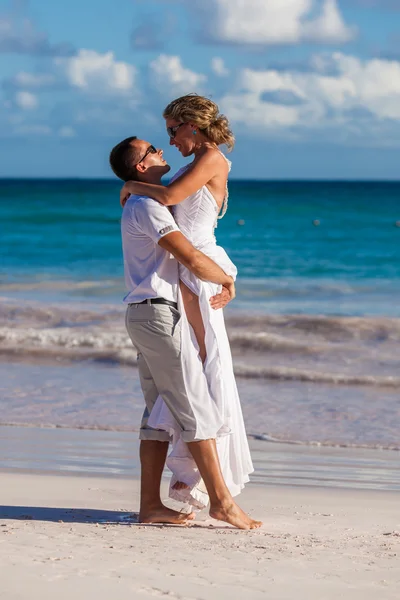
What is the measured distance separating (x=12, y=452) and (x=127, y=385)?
2.78 meters

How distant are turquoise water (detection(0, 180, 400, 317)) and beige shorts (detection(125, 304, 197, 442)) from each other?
11.1 meters

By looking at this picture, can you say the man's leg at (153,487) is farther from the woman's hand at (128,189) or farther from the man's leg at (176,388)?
the woman's hand at (128,189)

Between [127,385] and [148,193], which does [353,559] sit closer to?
[148,193]

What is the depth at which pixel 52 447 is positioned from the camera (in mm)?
6379

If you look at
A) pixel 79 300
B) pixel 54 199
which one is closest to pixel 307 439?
pixel 79 300

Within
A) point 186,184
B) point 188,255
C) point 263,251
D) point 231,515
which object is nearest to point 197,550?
point 231,515

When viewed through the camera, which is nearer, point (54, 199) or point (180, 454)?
point (180, 454)

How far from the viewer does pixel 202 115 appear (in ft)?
13.7

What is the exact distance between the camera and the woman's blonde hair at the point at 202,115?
164 inches

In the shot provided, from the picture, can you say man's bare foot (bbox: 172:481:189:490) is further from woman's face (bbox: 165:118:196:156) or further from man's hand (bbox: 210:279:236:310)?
woman's face (bbox: 165:118:196:156)

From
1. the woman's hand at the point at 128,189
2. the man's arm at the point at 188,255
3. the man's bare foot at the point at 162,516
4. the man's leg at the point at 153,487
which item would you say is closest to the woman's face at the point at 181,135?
the woman's hand at the point at 128,189

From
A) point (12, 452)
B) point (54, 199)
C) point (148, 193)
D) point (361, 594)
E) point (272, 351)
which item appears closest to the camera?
point (361, 594)

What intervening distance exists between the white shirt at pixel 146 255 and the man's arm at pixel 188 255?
0.05 metres

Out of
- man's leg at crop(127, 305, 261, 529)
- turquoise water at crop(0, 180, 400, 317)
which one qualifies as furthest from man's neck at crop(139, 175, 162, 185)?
turquoise water at crop(0, 180, 400, 317)
